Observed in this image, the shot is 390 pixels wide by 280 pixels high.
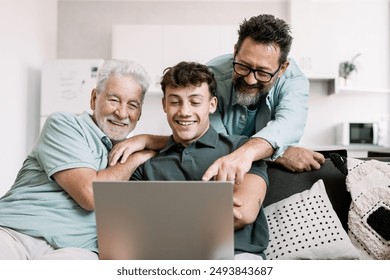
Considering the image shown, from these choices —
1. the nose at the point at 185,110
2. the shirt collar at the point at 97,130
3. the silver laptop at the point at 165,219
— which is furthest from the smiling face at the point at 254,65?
the silver laptop at the point at 165,219

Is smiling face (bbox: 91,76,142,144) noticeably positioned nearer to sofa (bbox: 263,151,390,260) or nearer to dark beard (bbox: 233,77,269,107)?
dark beard (bbox: 233,77,269,107)

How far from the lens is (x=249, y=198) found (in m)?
1.50

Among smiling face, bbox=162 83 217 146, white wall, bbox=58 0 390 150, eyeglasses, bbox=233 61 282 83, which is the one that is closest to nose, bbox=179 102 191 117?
smiling face, bbox=162 83 217 146

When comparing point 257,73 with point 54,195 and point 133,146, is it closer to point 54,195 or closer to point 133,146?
point 133,146

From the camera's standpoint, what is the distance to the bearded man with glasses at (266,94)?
1829 mm

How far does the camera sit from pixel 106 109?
1729mm

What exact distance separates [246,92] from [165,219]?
39.0 inches

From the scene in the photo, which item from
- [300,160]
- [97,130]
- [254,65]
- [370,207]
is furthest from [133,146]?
[370,207]

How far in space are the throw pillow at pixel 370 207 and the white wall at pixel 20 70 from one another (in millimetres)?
3348

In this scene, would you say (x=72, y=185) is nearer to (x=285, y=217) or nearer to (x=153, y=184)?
(x=153, y=184)

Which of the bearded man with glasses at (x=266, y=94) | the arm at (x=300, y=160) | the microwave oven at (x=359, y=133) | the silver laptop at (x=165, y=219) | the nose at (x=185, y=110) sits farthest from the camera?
the microwave oven at (x=359, y=133)

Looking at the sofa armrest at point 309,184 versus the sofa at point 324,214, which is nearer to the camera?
the sofa at point 324,214

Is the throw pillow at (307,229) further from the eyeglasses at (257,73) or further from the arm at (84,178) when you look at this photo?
the arm at (84,178)
